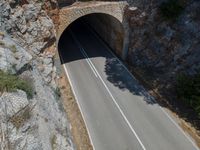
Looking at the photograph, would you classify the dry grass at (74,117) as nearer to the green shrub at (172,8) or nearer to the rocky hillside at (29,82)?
the rocky hillside at (29,82)

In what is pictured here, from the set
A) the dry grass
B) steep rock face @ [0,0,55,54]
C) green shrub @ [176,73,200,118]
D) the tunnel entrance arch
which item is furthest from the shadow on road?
steep rock face @ [0,0,55,54]

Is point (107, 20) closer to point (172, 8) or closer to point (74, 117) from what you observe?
point (172, 8)

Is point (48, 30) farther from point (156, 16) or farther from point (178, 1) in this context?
point (178, 1)

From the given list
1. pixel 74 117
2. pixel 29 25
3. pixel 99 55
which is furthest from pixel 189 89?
pixel 29 25

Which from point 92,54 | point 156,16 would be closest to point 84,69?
point 92,54

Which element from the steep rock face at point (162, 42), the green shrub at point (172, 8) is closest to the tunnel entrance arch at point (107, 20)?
the steep rock face at point (162, 42)

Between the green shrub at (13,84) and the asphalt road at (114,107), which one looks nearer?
the green shrub at (13,84)

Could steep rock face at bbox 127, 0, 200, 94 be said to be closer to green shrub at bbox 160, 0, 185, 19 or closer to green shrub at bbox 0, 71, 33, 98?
green shrub at bbox 160, 0, 185, 19
